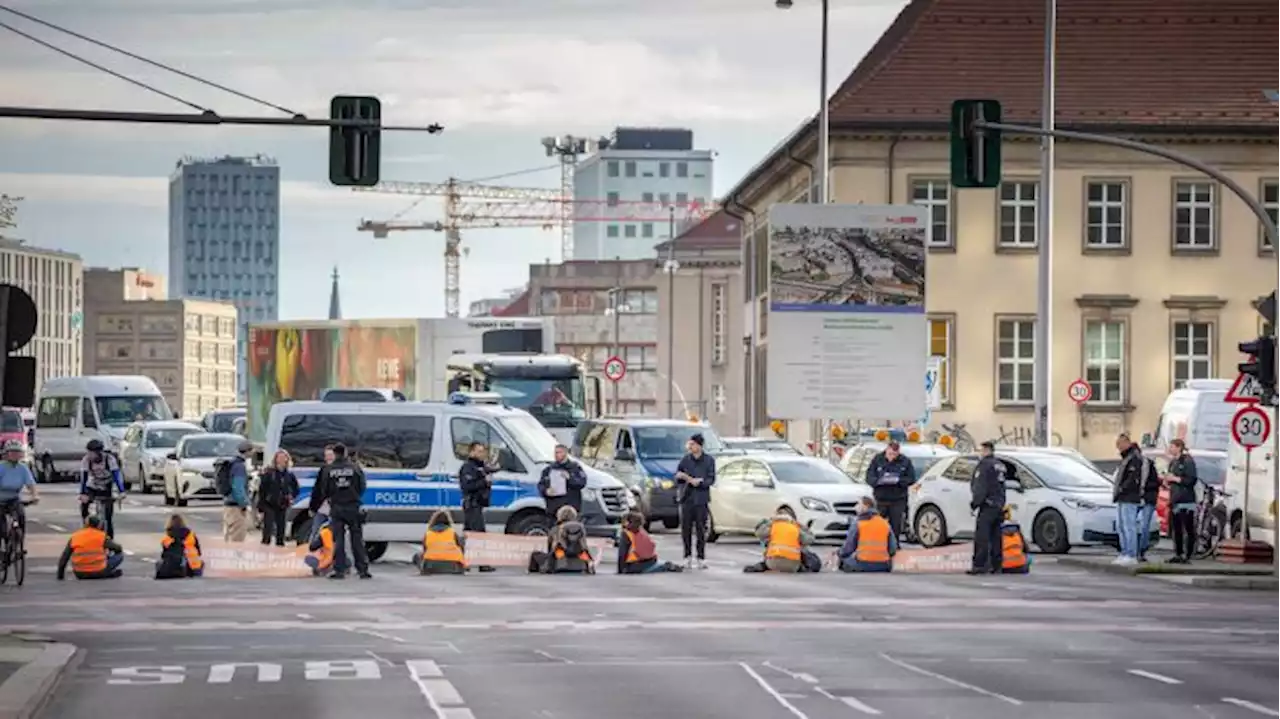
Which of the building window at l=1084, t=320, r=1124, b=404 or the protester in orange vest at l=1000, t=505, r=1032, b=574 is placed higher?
the building window at l=1084, t=320, r=1124, b=404

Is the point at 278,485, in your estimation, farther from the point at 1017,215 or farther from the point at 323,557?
the point at 1017,215

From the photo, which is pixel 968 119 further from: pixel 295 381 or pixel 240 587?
pixel 295 381

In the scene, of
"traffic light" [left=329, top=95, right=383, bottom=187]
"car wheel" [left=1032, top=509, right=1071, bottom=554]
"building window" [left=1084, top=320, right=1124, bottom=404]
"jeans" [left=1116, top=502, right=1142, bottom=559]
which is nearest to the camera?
"traffic light" [left=329, top=95, right=383, bottom=187]

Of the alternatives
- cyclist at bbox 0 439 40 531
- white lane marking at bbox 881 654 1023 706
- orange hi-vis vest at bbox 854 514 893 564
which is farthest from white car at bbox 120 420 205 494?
white lane marking at bbox 881 654 1023 706

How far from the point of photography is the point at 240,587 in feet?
109

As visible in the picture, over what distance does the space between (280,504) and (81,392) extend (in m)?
39.4

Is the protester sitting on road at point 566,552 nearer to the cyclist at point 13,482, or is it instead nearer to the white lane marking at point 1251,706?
the cyclist at point 13,482

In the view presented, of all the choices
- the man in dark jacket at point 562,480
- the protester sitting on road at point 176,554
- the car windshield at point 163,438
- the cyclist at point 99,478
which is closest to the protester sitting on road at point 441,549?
the man in dark jacket at point 562,480

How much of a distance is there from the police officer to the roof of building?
38.0 metres

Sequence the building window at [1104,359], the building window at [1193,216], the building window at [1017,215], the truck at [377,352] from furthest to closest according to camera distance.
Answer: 1. the building window at [1104,359]
2. the building window at [1193,216]
3. the building window at [1017,215]
4. the truck at [377,352]

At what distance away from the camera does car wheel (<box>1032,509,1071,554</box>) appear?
42.2m

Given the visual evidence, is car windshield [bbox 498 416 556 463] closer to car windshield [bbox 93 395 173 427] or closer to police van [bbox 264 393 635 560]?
police van [bbox 264 393 635 560]

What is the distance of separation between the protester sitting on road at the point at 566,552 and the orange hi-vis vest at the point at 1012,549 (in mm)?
5139

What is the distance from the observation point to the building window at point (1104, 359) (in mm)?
73375
